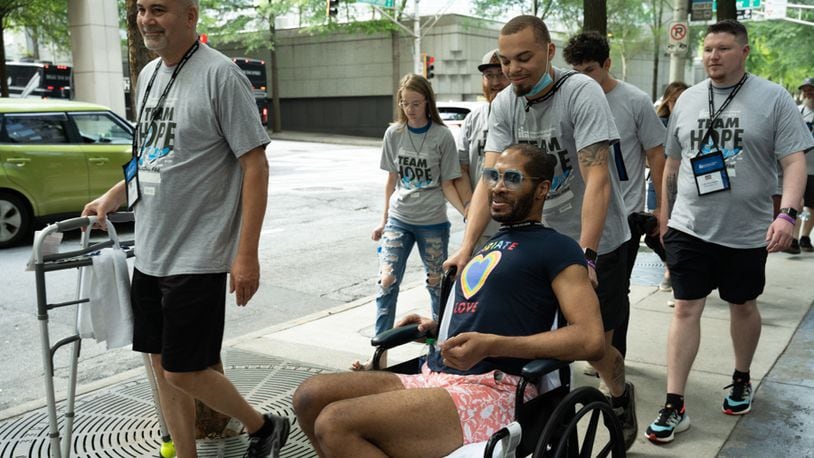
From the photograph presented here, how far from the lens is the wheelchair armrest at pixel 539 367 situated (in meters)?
2.44

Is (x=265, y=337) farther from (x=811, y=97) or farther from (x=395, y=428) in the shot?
(x=811, y=97)

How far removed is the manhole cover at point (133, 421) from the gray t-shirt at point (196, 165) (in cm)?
117

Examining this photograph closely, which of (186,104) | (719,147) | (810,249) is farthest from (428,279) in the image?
(810,249)

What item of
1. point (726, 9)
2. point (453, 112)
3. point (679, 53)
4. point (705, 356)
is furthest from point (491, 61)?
point (453, 112)

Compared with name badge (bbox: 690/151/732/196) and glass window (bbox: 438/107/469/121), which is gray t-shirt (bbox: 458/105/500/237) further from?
glass window (bbox: 438/107/469/121)

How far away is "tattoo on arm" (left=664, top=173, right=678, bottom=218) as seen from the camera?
4.43 m

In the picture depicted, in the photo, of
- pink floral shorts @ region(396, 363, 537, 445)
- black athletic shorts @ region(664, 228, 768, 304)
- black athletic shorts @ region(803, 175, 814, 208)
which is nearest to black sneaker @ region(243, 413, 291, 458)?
pink floral shorts @ region(396, 363, 537, 445)

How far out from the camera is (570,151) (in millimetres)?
3506

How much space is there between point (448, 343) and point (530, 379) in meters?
0.27

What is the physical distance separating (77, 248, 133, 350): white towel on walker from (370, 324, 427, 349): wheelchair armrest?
1064mm

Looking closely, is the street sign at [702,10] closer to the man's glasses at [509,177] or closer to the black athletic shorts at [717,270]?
the black athletic shorts at [717,270]

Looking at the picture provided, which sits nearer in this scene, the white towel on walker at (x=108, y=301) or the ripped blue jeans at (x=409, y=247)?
the white towel on walker at (x=108, y=301)

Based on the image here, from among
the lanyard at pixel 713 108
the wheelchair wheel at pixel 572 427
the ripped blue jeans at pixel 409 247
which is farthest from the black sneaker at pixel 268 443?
the lanyard at pixel 713 108

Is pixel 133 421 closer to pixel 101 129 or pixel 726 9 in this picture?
pixel 101 129
